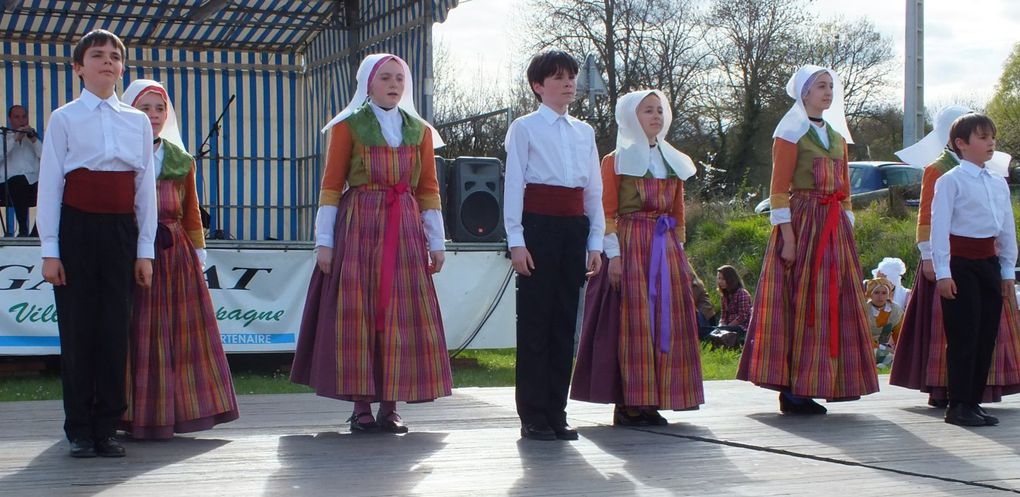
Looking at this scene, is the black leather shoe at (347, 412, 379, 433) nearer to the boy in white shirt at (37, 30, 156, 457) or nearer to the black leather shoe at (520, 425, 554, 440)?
the black leather shoe at (520, 425, 554, 440)

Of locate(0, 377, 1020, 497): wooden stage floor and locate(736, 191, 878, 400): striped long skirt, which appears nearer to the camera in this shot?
locate(0, 377, 1020, 497): wooden stage floor

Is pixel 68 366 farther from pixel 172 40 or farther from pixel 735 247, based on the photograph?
pixel 735 247

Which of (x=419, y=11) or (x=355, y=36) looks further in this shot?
(x=355, y=36)

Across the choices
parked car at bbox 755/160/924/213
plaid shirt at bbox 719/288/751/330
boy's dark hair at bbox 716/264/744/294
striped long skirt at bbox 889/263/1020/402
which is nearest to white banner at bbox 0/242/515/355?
boy's dark hair at bbox 716/264/744/294

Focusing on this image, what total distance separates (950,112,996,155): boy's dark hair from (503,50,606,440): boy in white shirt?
70.1 inches

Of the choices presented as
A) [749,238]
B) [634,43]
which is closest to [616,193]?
[749,238]

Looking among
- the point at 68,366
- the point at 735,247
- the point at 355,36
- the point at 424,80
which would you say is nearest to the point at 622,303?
the point at 68,366

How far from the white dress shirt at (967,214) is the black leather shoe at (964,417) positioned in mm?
553

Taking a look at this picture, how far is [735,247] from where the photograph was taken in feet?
60.4

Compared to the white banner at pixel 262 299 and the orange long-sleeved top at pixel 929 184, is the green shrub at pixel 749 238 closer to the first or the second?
the white banner at pixel 262 299

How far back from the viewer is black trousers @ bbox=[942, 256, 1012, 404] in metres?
5.25

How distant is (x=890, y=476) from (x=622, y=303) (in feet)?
5.11

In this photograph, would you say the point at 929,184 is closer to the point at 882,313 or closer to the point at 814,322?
the point at 814,322

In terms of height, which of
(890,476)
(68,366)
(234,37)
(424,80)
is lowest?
(890,476)
